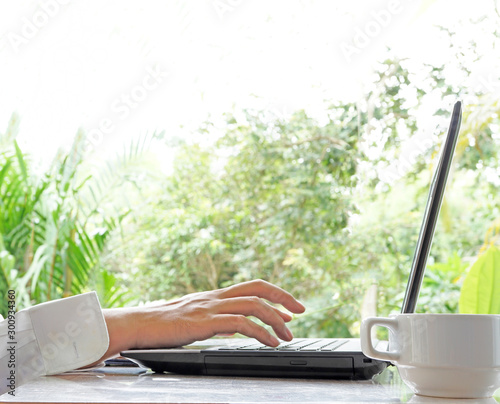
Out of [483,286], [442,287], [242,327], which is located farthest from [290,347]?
[442,287]

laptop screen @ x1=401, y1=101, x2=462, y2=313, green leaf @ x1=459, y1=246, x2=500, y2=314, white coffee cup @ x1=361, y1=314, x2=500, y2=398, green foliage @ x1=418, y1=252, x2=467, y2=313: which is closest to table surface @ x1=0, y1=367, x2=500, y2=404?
white coffee cup @ x1=361, y1=314, x2=500, y2=398

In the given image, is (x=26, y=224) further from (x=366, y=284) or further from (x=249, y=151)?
(x=366, y=284)

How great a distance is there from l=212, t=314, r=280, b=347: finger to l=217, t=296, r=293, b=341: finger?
0.02 m

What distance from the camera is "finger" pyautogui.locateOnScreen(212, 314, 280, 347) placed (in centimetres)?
61

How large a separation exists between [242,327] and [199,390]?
170 millimetres

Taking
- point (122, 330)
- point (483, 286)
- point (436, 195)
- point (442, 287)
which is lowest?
point (442, 287)

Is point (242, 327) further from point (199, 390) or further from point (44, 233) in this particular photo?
point (44, 233)

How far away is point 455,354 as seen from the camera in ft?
1.36

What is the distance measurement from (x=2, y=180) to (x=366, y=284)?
2253mm

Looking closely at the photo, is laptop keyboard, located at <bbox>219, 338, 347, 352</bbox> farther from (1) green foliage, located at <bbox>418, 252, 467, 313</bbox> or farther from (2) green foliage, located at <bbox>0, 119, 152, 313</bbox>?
(1) green foliage, located at <bbox>418, 252, 467, 313</bbox>

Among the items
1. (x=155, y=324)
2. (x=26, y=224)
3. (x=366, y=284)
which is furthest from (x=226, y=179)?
(x=155, y=324)

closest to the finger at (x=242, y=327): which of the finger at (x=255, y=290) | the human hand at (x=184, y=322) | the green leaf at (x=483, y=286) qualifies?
the human hand at (x=184, y=322)

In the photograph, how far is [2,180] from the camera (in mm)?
2232

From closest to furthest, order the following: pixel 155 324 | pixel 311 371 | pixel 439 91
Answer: pixel 311 371
pixel 155 324
pixel 439 91
